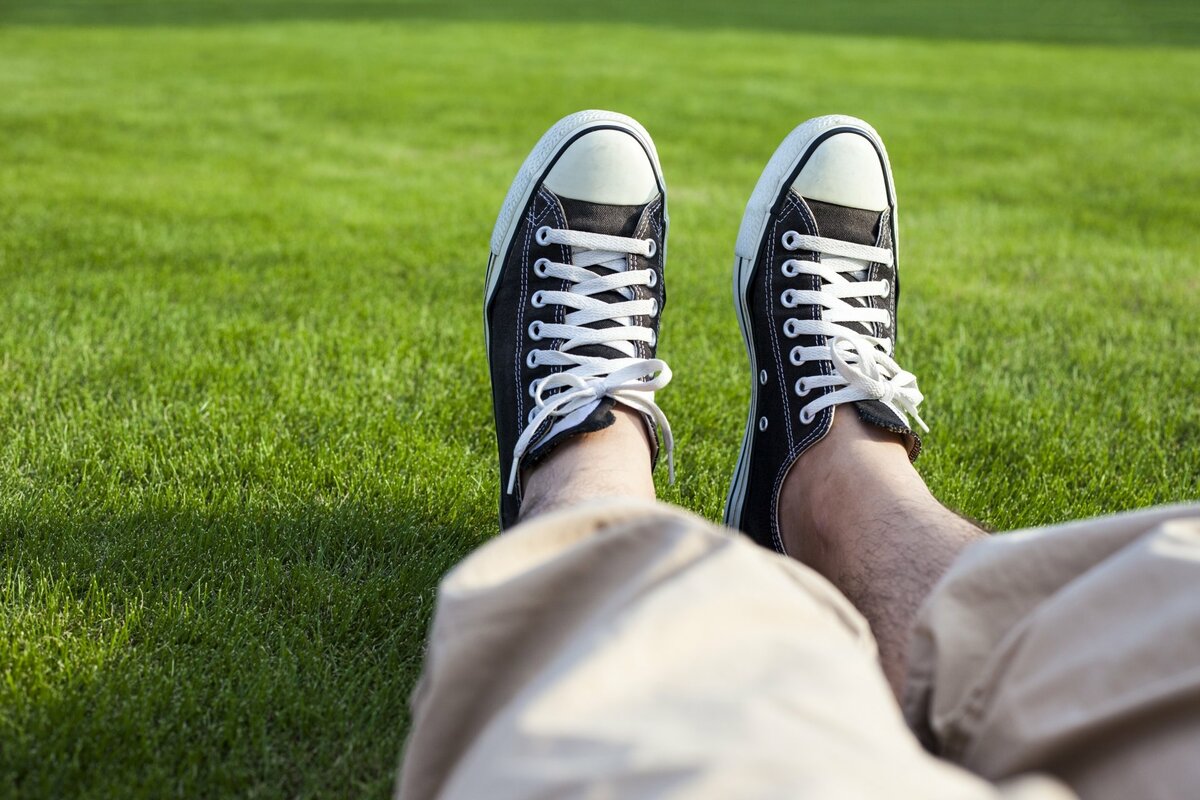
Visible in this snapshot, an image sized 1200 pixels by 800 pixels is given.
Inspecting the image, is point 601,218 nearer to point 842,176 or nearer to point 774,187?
point 774,187

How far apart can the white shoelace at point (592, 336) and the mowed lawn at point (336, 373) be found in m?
0.23

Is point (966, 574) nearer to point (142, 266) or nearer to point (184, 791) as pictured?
point (184, 791)

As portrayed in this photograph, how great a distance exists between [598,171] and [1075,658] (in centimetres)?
133

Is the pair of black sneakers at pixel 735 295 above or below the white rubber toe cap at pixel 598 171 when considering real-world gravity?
below

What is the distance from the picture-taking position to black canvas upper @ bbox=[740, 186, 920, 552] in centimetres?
146

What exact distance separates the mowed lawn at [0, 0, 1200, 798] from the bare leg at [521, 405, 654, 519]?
0.71 feet

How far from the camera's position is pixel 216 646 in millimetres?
1151

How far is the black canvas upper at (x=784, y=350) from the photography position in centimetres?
146

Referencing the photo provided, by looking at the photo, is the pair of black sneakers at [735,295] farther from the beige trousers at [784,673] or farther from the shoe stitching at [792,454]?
the beige trousers at [784,673]

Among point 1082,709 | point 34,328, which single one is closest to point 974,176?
point 34,328

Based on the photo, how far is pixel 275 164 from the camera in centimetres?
415

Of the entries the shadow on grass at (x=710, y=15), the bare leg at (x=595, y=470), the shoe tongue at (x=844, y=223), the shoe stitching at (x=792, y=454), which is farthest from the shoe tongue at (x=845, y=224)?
the shadow on grass at (x=710, y=15)

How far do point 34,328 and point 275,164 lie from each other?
2.22m

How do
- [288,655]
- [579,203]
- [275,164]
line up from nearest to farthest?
[288,655]
[579,203]
[275,164]
